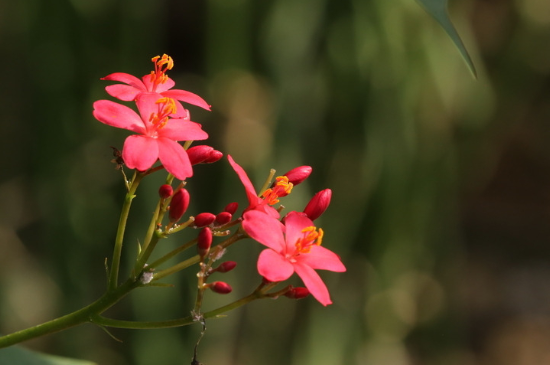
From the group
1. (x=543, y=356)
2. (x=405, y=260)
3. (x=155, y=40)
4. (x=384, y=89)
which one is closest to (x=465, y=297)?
(x=543, y=356)

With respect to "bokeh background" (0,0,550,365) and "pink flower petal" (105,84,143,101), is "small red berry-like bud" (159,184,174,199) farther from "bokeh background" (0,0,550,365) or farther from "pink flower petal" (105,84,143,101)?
"bokeh background" (0,0,550,365)

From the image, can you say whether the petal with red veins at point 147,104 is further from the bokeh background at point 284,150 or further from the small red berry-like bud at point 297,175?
the bokeh background at point 284,150

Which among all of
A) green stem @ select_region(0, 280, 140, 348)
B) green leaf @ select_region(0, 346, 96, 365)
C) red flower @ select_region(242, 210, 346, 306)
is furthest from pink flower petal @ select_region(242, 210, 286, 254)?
green leaf @ select_region(0, 346, 96, 365)

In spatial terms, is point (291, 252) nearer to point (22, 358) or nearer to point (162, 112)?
point (162, 112)

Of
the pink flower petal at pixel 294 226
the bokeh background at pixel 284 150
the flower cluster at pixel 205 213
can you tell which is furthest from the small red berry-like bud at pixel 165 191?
the bokeh background at pixel 284 150

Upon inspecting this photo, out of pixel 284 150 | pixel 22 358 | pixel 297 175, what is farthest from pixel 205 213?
pixel 284 150

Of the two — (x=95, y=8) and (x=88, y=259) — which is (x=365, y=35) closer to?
(x=95, y=8)
